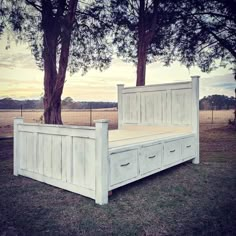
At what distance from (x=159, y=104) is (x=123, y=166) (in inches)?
97.7

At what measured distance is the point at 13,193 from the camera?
112 inches

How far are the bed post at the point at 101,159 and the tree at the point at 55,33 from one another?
8.98 ft

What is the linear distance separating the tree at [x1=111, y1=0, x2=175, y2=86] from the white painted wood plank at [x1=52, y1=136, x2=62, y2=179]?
411 centimetres

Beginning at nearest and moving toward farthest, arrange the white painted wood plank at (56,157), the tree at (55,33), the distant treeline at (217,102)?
the white painted wood plank at (56,157) → the tree at (55,33) → the distant treeline at (217,102)

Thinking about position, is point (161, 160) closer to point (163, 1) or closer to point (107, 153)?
point (107, 153)

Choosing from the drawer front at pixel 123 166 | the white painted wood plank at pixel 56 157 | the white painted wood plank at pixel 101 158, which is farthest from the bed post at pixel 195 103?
the white painted wood plank at pixel 56 157

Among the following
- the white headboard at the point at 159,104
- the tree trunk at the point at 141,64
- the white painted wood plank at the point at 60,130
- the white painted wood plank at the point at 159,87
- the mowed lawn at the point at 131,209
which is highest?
the tree trunk at the point at 141,64

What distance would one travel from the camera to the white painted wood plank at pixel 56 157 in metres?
2.87

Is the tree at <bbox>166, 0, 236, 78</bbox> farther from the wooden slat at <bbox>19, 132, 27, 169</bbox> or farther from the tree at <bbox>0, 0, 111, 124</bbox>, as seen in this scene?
the wooden slat at <bbox>19, 132, 27, 169</bbox>

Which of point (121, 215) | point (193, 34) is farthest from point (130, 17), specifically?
point (121, 215)

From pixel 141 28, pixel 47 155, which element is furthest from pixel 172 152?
pixel 141 28

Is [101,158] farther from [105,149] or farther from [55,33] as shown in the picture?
[55,33]

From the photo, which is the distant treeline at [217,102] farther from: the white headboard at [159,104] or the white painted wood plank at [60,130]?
the white painted wood plank at [60,130]

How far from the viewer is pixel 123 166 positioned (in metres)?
2.70
